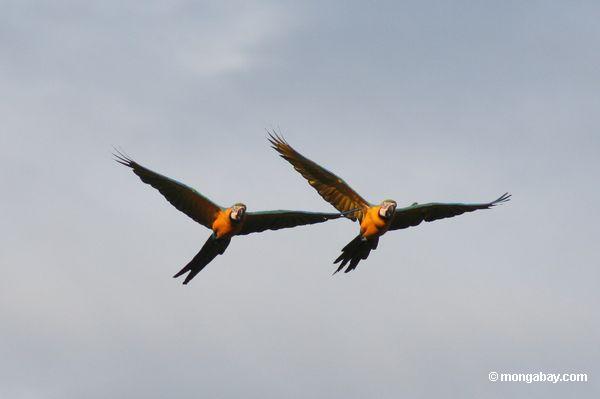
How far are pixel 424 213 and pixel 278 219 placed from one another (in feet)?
16.0

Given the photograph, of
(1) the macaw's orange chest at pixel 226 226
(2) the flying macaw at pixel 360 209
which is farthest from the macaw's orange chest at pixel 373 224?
Result: (1) the macaw's orange chest at pixel 226 226

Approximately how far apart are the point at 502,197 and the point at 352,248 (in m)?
5.63

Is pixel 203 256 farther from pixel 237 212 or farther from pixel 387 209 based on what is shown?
pixel 387 209

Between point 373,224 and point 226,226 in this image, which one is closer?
point 226,226

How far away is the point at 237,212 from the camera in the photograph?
4825 centimetres

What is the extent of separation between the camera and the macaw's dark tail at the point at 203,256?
48.9 m

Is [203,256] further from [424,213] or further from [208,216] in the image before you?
[424,213]

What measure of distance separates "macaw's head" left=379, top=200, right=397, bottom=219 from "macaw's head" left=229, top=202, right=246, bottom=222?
4.16 m

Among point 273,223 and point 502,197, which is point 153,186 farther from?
point 502,197

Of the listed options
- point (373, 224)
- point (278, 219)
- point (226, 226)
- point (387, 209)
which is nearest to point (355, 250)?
point (373, 224)

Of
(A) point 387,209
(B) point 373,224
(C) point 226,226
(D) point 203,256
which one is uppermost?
(A) point 387,209

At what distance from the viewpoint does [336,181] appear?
5056 cm

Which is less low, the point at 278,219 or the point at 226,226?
the point at 278,219

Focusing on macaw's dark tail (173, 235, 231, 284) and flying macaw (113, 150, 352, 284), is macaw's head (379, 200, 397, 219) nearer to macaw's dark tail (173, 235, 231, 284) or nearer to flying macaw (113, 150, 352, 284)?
flying macaw (113, 150, 352, 284)
